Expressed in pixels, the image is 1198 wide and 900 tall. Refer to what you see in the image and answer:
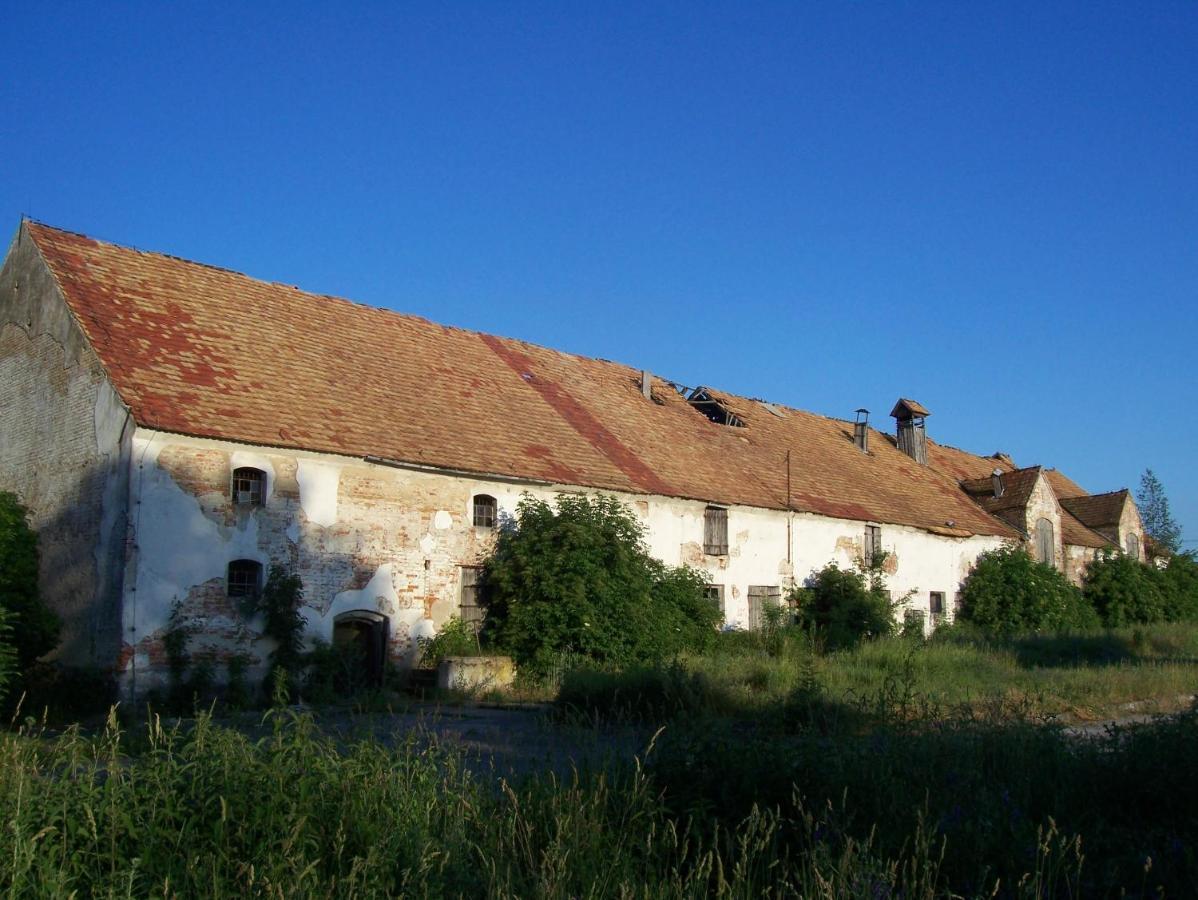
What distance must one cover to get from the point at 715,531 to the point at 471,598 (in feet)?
24.0

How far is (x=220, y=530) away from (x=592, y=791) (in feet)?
39.3

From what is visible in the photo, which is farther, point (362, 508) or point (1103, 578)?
point (1103, 578)

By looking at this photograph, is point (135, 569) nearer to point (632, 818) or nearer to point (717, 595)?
point (632, 818)

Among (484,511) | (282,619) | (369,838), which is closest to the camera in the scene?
(369,838)

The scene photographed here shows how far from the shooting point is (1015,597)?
32.0m

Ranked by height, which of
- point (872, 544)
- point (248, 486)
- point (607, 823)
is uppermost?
point (248, 486)

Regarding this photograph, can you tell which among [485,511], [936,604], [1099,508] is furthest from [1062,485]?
[485,511]

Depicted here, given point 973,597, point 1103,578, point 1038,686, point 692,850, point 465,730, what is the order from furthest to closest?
point 1103,578 < point 973,597 < point 1038,686 < point 465,730 < point 692,850

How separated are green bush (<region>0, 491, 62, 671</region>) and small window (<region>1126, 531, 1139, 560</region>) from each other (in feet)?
125

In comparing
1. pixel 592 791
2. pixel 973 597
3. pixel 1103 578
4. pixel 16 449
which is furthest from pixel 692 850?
pixel 1103 578

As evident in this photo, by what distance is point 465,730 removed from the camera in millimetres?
12516

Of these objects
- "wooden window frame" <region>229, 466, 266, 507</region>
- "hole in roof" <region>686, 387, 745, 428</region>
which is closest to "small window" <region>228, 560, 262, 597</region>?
"wooden window frame" <region>229, 466, 266, 507</region>

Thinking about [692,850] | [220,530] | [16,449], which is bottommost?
[692,850]

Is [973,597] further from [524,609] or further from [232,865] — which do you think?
[232,865]
